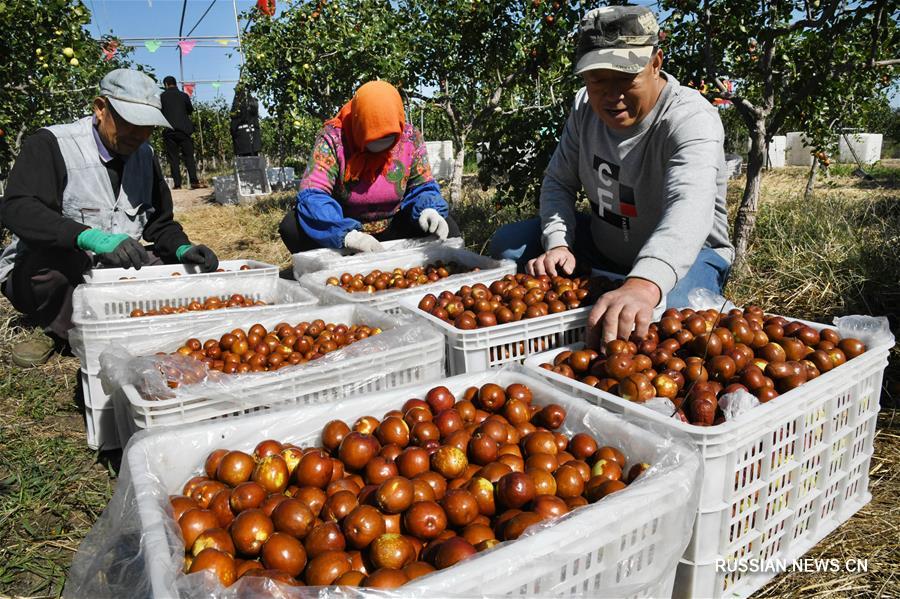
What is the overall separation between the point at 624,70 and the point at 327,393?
6.30ft

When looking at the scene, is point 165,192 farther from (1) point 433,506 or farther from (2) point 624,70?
(1) point 433,506

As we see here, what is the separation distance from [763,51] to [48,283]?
19.4 feet

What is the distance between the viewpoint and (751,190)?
5086mm

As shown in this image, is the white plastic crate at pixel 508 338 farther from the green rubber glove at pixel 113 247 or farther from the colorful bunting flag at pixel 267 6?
the colorful bunting flag at pixel 267 6

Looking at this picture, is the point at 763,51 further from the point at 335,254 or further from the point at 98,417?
the point at 98,417

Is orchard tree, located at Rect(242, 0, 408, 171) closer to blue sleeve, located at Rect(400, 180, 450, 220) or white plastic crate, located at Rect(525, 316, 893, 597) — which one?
blue sleeve, located at Rect(400, 180, 450, 220)

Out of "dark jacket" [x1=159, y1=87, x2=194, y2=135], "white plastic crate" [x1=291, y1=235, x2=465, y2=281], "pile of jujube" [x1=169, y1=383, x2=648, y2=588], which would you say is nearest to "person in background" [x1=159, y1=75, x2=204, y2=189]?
"dark jacket" [x1=159, y1=87, x2=194, y2=135]

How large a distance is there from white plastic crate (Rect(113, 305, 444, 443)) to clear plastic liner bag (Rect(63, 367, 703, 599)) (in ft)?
1.11

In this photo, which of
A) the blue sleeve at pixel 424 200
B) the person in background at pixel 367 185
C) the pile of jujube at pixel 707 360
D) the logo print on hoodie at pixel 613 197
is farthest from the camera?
the blue sleeve at pixel 424 200

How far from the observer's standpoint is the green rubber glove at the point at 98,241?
3.82 meters

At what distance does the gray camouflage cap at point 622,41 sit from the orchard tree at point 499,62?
3.33 meters

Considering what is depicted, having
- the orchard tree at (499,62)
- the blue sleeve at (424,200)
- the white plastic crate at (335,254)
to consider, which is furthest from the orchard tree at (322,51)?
the white plastic crate at (335,254)

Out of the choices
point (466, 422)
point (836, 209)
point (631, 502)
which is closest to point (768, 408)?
point (631, 502)

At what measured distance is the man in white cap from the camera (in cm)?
385
